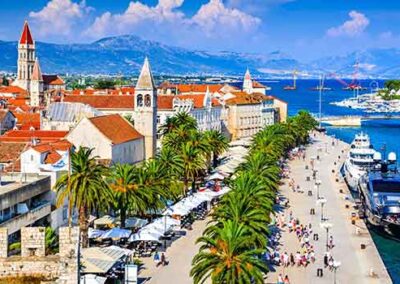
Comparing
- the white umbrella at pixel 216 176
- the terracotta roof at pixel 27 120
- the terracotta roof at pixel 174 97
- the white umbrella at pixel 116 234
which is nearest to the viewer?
the white umbrella at pixel 116 234

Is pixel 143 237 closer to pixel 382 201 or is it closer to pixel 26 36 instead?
pixel 382 201

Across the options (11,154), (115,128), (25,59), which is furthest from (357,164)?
(25,59)

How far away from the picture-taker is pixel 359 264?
50875mm

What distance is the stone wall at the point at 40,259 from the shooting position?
20.6 metres

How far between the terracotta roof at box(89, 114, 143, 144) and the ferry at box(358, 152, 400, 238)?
977 inches

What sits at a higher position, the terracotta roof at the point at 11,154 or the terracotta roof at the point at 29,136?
the terracotta roof at the point at 29,136

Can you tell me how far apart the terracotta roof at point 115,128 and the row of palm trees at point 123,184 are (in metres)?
5.31

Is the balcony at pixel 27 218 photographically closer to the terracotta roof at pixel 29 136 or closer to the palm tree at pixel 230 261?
the palm tree at pixel 230 261

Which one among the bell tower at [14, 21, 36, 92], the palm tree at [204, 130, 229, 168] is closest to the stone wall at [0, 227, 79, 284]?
the palm tree at [204, 130, 229, 168]

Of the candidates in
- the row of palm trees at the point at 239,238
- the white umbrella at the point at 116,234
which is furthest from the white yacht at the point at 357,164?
the white umbrella at the point at 116,234

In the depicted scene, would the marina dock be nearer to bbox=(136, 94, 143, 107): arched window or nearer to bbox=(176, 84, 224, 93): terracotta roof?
bbox=(136, 94, 143, 107): arched window

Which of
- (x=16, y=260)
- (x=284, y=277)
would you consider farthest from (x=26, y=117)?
(x=16, y=260)

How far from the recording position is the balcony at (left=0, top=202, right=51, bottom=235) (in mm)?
44625

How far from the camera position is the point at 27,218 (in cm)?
4709
